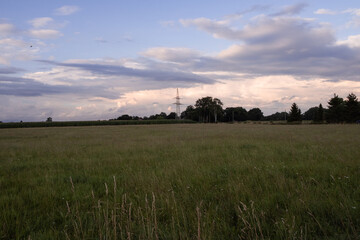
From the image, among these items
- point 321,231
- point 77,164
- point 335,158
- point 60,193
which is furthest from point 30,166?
point 335,158

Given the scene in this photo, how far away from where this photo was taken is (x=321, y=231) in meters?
3.24

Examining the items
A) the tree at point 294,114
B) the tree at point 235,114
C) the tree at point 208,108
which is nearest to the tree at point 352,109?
the tree at point 294,114

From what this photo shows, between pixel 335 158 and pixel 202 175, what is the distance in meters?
5.54

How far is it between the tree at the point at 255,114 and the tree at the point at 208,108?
106ft

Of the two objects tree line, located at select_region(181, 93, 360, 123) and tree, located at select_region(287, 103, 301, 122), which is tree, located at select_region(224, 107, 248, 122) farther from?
tree, located at select_region(287, 103, 301, 122)

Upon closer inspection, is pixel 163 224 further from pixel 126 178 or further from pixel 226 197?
pixel 126 178

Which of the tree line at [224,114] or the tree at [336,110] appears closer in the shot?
the tree at [336,110]

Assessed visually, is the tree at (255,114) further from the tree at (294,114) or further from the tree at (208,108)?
the tree at (294,114)

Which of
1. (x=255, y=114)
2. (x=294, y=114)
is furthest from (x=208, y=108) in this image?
(x=294, y=114)

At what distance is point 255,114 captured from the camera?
168250 millimetres

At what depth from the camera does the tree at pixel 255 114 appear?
168 meters

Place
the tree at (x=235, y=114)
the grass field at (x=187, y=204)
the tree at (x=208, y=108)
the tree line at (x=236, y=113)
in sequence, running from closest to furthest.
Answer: the grass field at (x=187, y=204) → the tree line at (x=236, y=113) → the tree at (x=208, y=108) → the tree at (x=235, y=114)

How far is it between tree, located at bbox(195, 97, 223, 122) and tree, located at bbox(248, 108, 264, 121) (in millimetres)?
32350

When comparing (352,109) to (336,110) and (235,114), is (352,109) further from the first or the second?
(235,114)
